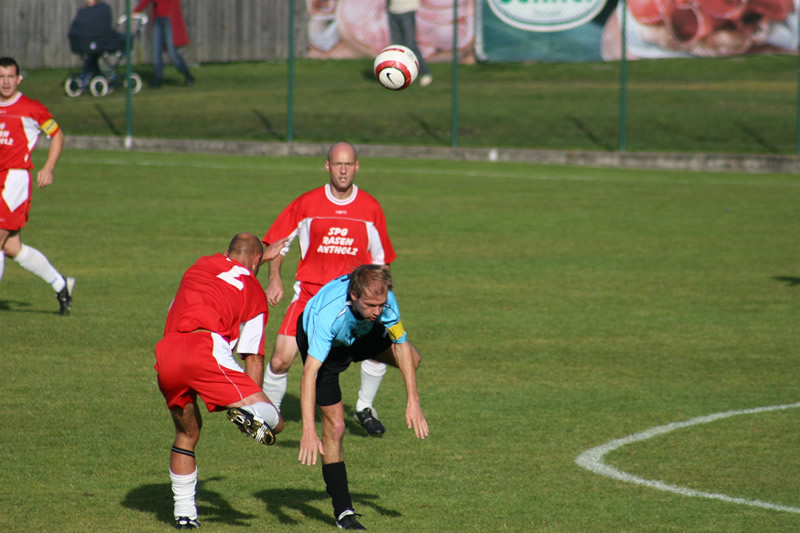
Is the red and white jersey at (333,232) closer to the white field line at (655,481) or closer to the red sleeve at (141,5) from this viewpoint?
the white field line at (655,481)

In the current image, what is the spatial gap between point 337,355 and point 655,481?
2261 mm

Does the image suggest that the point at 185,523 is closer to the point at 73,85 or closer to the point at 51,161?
the point at 51,161

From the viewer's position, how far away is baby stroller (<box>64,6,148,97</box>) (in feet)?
102

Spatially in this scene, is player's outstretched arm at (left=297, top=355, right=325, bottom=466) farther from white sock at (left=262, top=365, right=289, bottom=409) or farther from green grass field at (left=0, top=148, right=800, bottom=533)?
white sock at (left=262, top=365, right=289, bottom=409)

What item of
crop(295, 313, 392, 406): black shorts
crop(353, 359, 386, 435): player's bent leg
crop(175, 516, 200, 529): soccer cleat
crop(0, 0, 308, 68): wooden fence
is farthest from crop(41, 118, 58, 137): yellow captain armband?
crop(0, 0, 308, 68): wooden fence

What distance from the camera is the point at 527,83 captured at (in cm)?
3544

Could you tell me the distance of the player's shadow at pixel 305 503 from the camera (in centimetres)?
675

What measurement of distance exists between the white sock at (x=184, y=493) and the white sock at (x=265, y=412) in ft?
2.07

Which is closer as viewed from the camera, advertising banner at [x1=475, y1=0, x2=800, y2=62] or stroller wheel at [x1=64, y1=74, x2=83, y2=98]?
advertising banner at [x1=475, y1=0, x2=800, y2=62]

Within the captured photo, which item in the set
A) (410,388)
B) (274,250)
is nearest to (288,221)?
(274,250)

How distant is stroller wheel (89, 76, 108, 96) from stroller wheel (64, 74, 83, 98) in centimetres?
46

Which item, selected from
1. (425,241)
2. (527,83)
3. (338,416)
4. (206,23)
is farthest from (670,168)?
Answer: (338,416)

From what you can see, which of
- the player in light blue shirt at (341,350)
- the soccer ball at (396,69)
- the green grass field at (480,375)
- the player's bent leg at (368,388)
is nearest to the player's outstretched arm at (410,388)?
the player in light blue shirt at (341,350)

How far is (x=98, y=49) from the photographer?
31062mm
